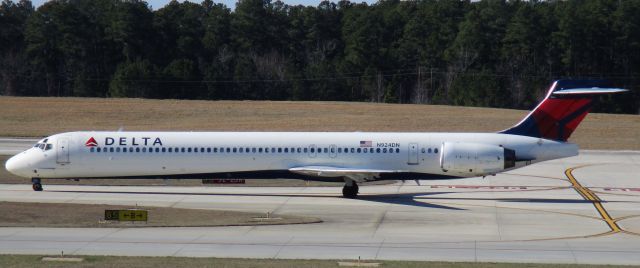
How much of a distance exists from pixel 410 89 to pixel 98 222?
84.0 m

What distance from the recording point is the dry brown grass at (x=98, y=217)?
90.4 ft

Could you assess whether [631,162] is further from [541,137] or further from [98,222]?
[98,222]

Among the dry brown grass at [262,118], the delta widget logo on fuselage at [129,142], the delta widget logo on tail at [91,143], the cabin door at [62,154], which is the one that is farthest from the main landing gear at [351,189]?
the dry brown grass at [262,118]

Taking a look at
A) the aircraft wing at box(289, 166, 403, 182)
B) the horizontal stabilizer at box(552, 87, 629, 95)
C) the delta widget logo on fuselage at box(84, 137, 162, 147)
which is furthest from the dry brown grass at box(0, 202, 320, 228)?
the horizontal stabilizer at box(552, 87, 629, 95)

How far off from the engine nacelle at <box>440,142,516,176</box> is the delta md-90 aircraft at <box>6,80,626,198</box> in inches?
1.5

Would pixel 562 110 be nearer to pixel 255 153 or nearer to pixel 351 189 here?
pixel 351 189

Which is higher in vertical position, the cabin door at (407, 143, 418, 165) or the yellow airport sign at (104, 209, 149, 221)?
the cabin door at (407, 143, 418, 165)

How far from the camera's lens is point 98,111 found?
82938 millimetres

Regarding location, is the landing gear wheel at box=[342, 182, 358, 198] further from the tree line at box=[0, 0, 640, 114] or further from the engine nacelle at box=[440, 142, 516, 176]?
the tree line at box=[0, 0, 640, 114]

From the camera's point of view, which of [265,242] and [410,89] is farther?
[410,89]

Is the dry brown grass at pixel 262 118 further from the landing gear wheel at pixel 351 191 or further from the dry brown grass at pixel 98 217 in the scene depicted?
the dry brown grass at pixel 98 217

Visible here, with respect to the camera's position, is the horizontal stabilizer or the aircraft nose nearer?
the horizontal stabilizer

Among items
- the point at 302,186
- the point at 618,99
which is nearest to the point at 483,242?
the point at 302,186

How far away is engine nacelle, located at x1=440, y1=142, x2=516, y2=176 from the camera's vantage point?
114ft
